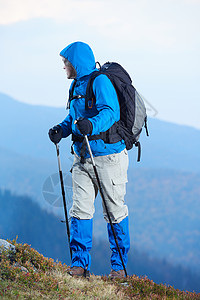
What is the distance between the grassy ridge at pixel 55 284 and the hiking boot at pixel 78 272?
0.09 m

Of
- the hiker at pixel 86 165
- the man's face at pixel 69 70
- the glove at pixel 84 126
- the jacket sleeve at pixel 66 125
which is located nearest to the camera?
the glove at pixel 84 126

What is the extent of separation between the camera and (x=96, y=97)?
5.06 m

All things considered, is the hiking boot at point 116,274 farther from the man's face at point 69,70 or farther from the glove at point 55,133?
the man's face at point 69,70

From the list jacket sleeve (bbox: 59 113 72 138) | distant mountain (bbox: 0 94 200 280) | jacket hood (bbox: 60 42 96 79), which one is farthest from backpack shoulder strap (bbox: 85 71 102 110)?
distant mountain (bbox: 0 94 200 280)

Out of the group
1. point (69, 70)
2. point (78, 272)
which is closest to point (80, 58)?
point (69, 70)

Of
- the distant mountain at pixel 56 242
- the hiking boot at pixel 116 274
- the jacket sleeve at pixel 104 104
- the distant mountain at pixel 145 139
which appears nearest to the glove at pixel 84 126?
the jacket sleeve at pixel 104 104

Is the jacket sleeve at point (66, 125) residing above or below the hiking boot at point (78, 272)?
above

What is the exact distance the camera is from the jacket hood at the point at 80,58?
529 centimetres

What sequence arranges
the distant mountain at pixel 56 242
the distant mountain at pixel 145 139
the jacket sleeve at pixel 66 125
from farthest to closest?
the distant mountain at pixel 145 139 → the distant mountain at pixel 56 242 → the jacket sleeve at pixel 66 125

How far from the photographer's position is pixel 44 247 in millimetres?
81125

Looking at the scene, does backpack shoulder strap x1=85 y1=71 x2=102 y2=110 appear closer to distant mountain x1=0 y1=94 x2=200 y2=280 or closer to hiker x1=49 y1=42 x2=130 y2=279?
hiker x1=49 y1=42 x2=130 y2=279

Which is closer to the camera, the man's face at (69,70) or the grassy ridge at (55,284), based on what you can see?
the grassy ridge at (55,284)

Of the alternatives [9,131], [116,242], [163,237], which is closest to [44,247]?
[163,237]

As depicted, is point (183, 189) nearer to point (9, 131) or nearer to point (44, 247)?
point (44, 247)
